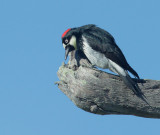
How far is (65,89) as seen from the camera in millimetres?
5508

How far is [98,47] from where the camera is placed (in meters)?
6.10

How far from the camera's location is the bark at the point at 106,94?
503 cm

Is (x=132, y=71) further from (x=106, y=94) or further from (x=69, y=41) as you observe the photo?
(x=69, y=41)

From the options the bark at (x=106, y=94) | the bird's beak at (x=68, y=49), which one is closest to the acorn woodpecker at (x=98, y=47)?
the bird's beak at (x=68, y=49)

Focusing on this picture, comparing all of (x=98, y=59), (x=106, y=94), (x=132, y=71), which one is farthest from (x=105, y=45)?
(x=106, y=94)

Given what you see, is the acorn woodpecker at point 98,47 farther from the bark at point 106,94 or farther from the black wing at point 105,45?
the bark at point 106,94

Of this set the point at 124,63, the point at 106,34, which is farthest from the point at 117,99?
the point at 106,34

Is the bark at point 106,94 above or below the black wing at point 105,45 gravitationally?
below

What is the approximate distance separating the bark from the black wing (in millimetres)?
462

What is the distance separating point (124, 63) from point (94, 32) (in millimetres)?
1052

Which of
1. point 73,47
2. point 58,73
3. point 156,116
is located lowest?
point 156,116

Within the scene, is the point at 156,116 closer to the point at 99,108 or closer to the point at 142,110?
the point at 142,110

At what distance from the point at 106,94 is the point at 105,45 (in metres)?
1.32

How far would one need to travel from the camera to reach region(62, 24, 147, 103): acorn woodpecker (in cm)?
571
